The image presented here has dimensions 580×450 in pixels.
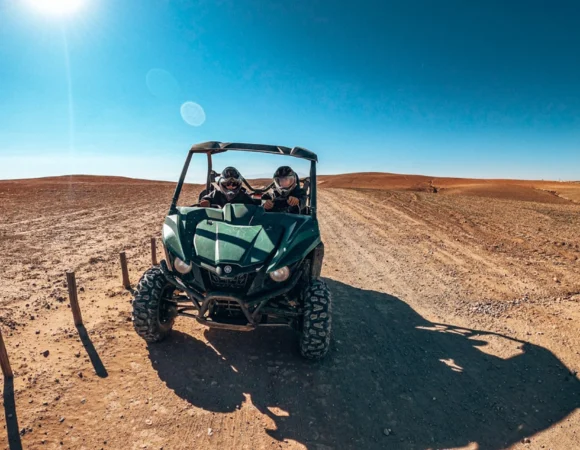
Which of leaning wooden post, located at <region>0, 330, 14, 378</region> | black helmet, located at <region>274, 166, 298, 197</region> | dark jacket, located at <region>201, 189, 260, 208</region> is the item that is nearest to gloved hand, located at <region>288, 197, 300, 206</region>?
black helmet, located at <region>274, 166, 298, 197</region>

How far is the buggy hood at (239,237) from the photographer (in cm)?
345

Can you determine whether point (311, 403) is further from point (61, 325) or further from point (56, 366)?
point (61, 325)

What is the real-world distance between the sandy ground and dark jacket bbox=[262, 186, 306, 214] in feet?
5.67

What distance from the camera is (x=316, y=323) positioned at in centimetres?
356

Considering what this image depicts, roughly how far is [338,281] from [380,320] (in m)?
1.74

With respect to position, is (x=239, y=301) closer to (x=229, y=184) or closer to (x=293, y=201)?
(x=293, y=201)

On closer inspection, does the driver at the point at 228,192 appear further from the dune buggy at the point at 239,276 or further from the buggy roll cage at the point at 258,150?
the dune buggy at the point at 239,276

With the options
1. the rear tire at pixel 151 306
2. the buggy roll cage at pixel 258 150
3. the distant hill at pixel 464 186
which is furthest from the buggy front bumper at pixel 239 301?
the distant hill at pixel 464 186

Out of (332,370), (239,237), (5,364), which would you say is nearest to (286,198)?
(239,237)

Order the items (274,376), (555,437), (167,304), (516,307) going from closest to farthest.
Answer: (555,437), (274,376), (167,304), (516,307)

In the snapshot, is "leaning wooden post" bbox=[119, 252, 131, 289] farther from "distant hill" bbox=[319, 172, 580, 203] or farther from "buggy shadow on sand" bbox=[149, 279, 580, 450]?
"distant hill" bbox=[319, 172, 580, 203]

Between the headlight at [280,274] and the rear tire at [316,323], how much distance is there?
1.42 ft

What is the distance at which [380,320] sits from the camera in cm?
499

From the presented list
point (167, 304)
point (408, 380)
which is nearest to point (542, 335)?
point (408, 380)
